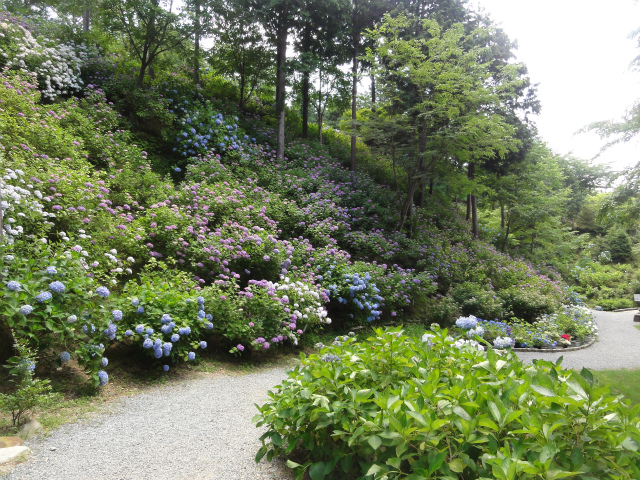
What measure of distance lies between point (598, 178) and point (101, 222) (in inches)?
1337

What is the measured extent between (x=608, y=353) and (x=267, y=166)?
27.9 feet

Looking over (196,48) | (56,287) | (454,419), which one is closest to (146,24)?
(196,48)

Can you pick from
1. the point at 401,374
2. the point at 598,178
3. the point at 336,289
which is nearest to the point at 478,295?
the point at 336,289

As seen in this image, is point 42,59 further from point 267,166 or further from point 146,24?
point 267,166

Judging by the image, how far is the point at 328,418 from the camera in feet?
6.12

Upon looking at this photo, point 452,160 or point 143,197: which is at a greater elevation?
point 452,160

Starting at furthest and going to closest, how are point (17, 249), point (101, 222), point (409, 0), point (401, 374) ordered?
point (409, 0) < point (101, 222) < point (17, 249) < point (401, 374)

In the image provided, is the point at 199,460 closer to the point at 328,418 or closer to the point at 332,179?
the point at 328,418

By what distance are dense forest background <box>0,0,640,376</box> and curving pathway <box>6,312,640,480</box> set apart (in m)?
0.74

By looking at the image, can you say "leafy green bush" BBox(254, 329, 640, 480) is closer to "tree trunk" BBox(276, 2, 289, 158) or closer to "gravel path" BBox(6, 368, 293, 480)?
"gravel path" BBox(6, 368, 293, 480)

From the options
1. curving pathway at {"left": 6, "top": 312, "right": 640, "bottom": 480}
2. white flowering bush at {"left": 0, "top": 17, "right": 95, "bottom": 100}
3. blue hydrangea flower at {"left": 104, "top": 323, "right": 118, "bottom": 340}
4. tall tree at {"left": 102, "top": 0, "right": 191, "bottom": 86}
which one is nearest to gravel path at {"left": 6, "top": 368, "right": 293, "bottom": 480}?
curving pathway at {"left": 6, "top": 312, "right": 640, "bottom": 480}

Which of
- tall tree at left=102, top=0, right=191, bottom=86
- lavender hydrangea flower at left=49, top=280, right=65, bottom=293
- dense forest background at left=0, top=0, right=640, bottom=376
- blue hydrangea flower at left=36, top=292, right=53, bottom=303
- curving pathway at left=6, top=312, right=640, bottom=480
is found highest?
tall tree at left=102, top=0, right=191, bottom=86

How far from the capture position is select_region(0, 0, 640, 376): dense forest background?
4613 mm

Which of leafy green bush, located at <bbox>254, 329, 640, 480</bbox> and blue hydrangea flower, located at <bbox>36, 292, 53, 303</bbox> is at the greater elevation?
blue hydrangea flower, located at <bbox>36, 292, 53, 303</bbox>
